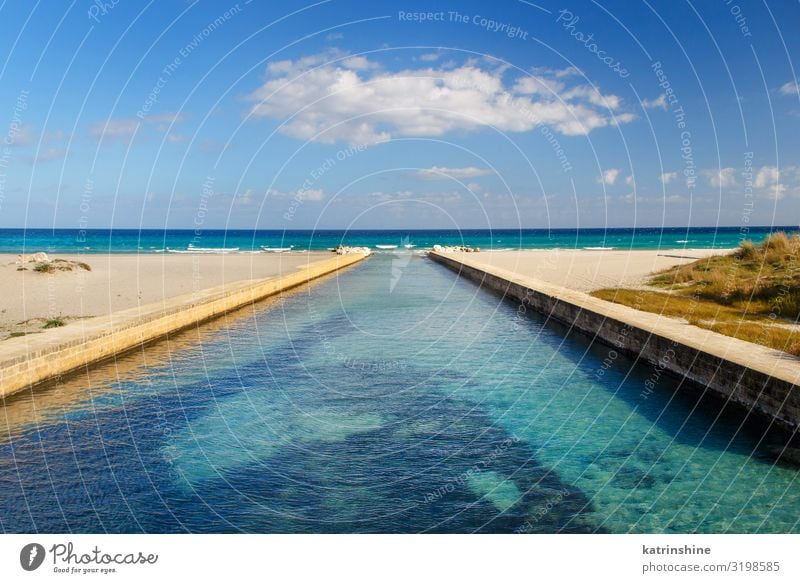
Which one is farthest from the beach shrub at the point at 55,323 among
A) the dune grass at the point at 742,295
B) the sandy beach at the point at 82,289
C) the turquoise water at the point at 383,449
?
the dune grass at the point at 742,295

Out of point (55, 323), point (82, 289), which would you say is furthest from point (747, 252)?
point (82, 289)

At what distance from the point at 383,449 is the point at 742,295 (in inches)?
609

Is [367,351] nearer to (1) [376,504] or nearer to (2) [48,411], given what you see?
(2) [48,411]

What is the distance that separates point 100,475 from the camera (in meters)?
7.55

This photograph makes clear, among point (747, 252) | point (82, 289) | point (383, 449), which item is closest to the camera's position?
point (383, 449)

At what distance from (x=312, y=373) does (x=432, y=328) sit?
21.0ft

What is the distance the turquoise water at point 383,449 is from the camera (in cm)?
657

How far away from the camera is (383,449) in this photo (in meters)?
8.51

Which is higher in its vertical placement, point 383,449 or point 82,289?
point 82,289

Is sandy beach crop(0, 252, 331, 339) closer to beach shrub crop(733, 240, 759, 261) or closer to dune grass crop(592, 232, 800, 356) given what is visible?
dune grass crop(592, 232, 800, 356)

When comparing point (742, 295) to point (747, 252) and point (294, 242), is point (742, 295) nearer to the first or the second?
point (747, 252)

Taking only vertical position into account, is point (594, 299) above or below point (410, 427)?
above

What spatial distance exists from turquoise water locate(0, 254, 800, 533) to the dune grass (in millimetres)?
2901

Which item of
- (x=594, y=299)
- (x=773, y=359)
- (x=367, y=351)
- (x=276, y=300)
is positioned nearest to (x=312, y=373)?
(x=367, y=351)
